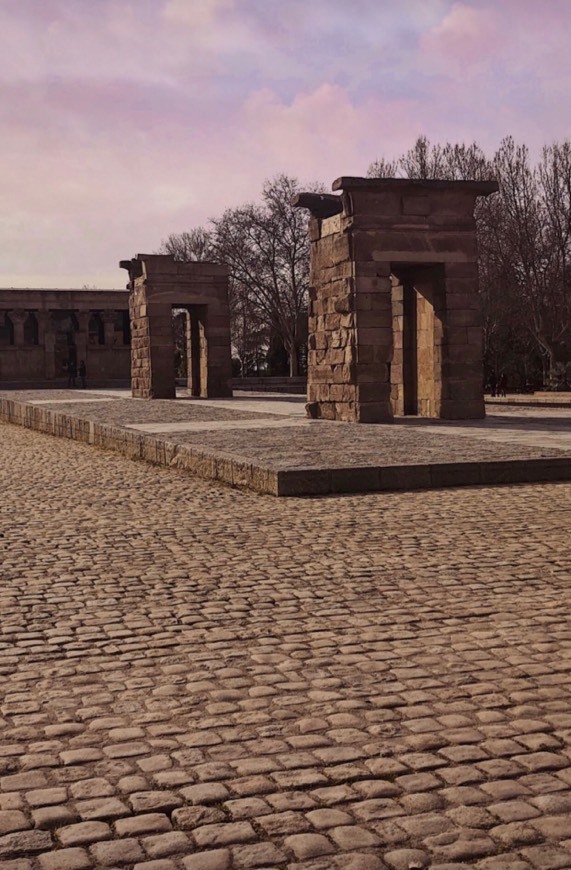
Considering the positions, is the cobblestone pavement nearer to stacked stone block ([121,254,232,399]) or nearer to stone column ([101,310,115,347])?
stacked stone block ([121,254,232,399])

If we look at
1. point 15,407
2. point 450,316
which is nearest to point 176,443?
point 450,316

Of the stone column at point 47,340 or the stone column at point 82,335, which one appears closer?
the stone column at point 47,340

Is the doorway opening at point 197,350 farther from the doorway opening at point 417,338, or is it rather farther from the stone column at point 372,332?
the stone column at point 372,332

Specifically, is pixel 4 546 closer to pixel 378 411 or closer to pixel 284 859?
pixel 284 859

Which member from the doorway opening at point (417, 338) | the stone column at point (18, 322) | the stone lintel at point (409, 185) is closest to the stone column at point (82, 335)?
the stone column at point (18, 322)

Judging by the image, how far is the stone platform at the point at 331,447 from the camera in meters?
11.0

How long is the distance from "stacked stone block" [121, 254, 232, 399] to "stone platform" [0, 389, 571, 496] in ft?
33.0

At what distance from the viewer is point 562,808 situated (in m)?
3.33

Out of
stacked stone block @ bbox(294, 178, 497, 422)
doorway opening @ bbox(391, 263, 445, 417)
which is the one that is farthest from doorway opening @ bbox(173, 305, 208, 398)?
stacked stone block @ bbox(294, 178, 497, 422)

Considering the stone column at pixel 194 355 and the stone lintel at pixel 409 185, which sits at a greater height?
the stone lintel at pixel 409 185

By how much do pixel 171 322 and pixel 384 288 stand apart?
1426 cm

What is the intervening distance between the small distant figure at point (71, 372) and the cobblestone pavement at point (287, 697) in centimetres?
4942

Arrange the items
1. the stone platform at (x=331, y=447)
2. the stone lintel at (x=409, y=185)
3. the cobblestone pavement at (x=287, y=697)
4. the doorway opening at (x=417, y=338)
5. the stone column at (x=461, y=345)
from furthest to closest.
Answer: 1. the doorway opening at (x=417, y=338)
2. the stone column at (x=461, y=345)
3. the stone lintel at (x=409, y=185)
4. the stone platform at (x=331, y=447)
5. the cobblestone pavement at (x=287, y=697)

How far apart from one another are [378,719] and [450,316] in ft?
51.9
